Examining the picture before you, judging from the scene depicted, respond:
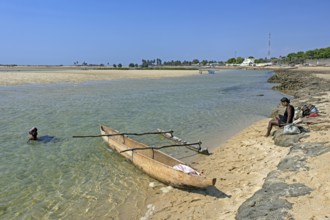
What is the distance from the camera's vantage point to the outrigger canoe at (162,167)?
7.64 metres

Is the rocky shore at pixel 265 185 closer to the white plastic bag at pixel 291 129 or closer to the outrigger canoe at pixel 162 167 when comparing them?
the white plastic bag at pixel 291 129

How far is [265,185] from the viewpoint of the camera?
718cm

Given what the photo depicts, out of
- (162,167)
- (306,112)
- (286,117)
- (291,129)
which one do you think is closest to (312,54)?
(306,112)

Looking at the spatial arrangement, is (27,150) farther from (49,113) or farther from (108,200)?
(49,113)

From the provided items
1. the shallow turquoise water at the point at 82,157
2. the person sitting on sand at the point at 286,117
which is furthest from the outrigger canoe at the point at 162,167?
the person sitting on sand at the point at 286,117

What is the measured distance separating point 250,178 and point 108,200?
13.3 feet

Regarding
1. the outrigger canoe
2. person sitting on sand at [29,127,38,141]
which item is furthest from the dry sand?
the outrigger canoe

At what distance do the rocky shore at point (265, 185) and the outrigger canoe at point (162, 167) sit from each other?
37 cm

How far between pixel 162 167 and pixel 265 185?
294 centimetres

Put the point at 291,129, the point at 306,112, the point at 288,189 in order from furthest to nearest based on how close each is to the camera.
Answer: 1. the point at 306,112
2. the point at 291,129
3. the point at 288,189

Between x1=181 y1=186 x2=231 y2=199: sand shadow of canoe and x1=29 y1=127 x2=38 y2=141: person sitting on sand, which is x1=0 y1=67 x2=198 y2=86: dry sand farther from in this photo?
x1=181 y1=186 x2=231 y2=199: sand shadow of canoe

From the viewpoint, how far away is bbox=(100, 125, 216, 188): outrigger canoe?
25.1ft

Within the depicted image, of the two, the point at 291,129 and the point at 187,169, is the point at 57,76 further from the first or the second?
the point at 187,169

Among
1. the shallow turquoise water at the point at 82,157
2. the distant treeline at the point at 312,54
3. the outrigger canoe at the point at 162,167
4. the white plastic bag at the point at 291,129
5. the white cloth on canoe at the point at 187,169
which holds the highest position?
the distant treeline at the point at 312,54
